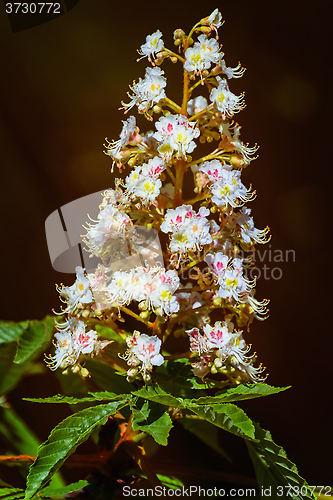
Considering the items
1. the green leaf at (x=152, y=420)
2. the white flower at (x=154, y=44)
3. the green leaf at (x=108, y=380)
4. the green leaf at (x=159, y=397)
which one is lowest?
the green leaf at (x=108, y=380)

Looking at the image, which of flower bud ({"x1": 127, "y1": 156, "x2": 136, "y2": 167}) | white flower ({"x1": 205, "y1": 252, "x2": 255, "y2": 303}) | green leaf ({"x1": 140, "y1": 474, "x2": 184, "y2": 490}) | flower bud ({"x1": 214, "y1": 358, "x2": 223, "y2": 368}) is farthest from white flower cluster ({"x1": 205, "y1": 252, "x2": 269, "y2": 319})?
green leaf ({"x1": 140, "y1": 474, "x2": 184, "y2": 490})

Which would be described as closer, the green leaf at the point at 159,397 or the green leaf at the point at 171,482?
the green leaf at the point at 159,397

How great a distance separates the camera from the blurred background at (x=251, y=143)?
105 cm

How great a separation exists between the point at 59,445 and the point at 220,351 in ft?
0.95

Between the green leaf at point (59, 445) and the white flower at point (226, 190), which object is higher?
the white flower at point (226, 190)

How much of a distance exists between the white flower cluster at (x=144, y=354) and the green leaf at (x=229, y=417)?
9cm

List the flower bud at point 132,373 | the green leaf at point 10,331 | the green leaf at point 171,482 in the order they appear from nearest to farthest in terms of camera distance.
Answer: the flower bud at point 132,373, the green leaf at point 171,482, the green leaf at point 10,331

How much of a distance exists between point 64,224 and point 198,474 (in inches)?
25.8

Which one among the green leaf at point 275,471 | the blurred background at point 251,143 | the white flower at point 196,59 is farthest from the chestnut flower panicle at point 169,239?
the blurred background at point 251,143

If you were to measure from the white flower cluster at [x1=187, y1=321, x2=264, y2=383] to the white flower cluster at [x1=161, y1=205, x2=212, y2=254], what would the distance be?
0.15 meters

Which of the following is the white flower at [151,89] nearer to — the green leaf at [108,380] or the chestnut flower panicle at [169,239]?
the chestnut flower panicle at [169,239]

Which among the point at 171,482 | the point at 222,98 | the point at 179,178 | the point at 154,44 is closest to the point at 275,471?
the point at 171,482

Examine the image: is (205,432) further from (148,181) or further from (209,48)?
(209,48)

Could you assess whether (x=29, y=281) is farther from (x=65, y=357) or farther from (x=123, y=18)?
(x=123, y=18)
